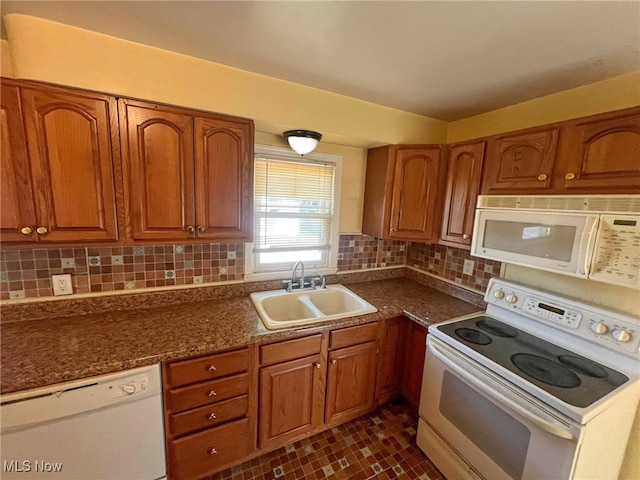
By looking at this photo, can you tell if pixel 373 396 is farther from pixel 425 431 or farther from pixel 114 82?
pixel 114 82

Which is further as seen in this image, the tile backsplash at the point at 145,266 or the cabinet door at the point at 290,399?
the cabinet door at the point at 290,399

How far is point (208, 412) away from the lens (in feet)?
4.56

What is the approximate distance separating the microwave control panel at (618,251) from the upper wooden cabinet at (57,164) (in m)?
2.23

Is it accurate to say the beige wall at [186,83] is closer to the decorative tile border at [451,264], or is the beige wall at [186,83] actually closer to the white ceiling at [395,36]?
the white ceiling at [395,36]

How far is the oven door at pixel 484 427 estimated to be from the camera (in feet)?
3.51

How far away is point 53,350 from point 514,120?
287 centimetres

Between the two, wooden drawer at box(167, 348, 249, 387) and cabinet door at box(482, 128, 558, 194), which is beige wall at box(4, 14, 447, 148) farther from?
wooden drawer at box(167, 348, 249, 387)

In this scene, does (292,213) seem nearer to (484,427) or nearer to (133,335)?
(133,335)

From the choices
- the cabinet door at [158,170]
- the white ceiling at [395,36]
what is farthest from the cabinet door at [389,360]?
the white ceiling at [395,36]

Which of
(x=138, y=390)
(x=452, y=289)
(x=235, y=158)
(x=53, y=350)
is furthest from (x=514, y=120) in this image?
(x=53, y=350)

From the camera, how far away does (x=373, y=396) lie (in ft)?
6.32

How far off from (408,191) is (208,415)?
1891mm

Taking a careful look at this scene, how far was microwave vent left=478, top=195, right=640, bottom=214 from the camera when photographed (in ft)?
3.65

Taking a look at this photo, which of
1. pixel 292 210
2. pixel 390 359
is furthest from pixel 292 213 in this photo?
pixel 390 359
